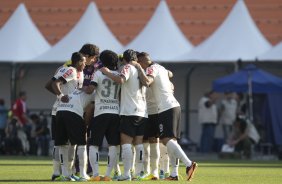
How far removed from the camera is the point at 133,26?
34219mm

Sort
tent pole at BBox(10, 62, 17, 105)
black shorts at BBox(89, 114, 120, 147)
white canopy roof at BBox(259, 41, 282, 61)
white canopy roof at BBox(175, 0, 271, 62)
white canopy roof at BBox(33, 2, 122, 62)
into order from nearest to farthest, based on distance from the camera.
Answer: black shorts at BBox(89, 114, 120, 147), white canopy roof at BBox(259, 41, 282, 61), white canopy roof at BBox(175, 0, 271, 62), white canopy roof at BBox(33, 2, 122, 62), tent pole at BBox(10, 62, 17, 105)

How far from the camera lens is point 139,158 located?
1516 centimetres

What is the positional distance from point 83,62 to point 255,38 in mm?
13500

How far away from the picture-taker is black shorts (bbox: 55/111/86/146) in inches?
582

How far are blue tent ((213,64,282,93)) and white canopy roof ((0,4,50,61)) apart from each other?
5907 millimetres

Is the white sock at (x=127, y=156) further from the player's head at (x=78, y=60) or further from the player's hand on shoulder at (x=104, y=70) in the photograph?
the player's head at (x=78, y=60)

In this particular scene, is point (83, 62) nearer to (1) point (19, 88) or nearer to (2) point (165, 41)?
(2) point (165, 41)

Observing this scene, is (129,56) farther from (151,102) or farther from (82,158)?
(82,158)

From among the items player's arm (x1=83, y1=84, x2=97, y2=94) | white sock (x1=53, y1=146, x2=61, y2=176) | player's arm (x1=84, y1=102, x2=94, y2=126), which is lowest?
white sock (x1=53, y1=146, x2=61, y2=176)

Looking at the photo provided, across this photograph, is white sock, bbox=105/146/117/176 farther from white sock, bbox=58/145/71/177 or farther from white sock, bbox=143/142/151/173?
white sock, bbox=143/142/151/173

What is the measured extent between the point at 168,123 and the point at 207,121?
14.2 meters

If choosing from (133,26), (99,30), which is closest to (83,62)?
(99,30)

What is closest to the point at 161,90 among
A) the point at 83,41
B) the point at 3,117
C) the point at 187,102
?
the point at 83,41

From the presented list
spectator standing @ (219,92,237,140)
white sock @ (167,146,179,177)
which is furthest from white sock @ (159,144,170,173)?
spectator standing @ (219,92,237,140)
